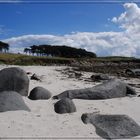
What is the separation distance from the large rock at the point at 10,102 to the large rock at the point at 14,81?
5.14 ft

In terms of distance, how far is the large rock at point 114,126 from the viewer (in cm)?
752

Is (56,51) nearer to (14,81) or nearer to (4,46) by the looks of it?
(4,46)

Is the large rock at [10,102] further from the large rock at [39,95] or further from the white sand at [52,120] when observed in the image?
the large rock at [39,95]

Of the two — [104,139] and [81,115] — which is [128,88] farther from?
[104,139]

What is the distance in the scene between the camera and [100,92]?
37.9 ft

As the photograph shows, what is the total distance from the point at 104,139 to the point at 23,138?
1.87 metres

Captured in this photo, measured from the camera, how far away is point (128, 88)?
1288 cm

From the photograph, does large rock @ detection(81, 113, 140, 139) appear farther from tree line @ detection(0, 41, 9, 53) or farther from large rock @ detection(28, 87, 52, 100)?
tree line @ detection(0, 41, 9, 53)

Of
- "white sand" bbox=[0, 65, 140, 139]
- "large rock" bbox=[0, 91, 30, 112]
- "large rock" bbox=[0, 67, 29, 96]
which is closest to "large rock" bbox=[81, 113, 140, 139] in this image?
"white sand" bbox=[0, 65, 140, 139]

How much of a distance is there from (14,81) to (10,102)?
202 cm

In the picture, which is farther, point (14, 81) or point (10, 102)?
point (14, 81)

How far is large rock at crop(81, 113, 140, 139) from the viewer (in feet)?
24.7

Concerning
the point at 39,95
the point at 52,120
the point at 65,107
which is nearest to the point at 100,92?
the point at 39,95

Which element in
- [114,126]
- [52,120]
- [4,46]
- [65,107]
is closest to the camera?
[114,126]
